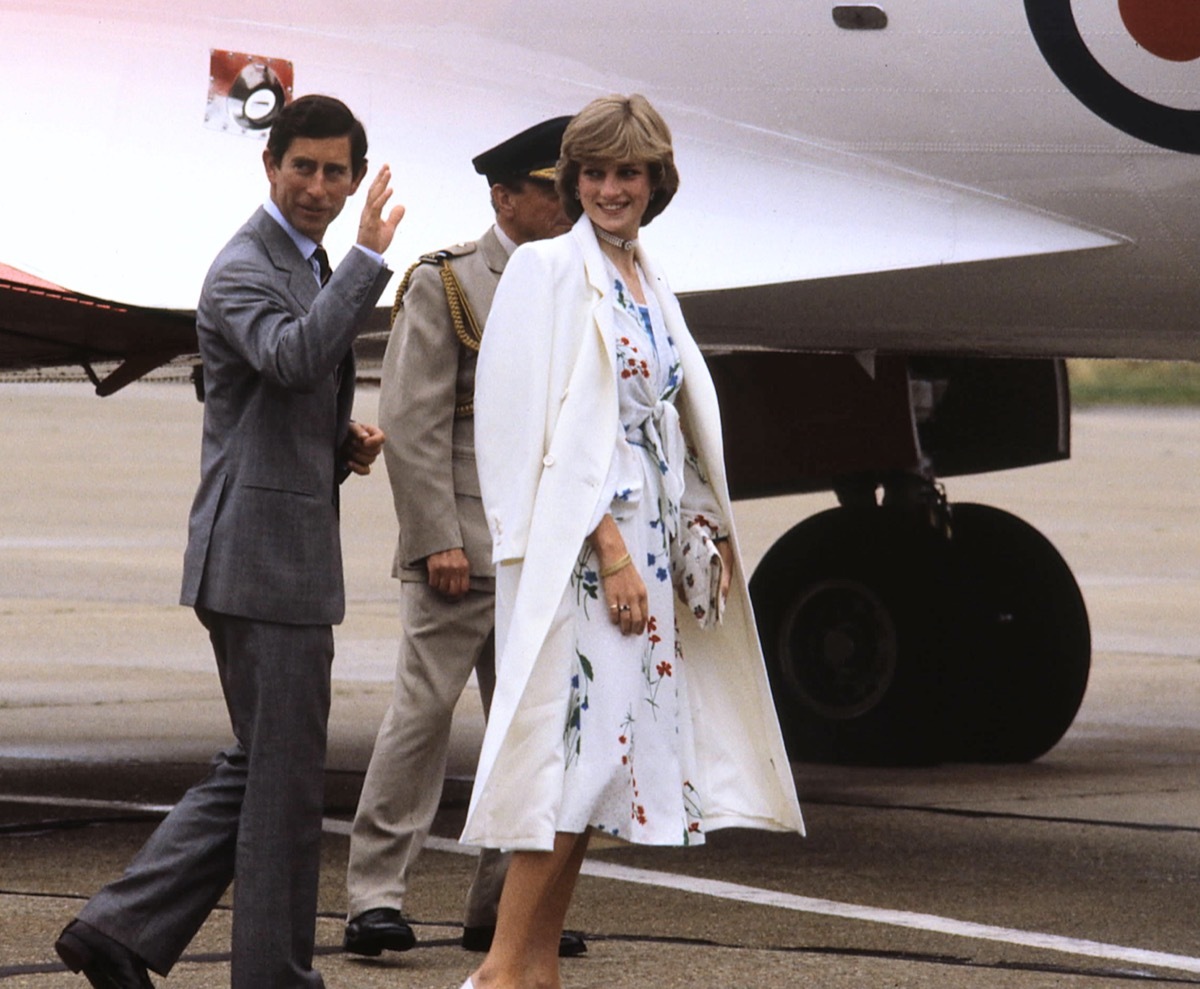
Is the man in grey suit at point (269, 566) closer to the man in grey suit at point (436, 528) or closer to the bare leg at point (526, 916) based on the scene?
the bare leg at point (526, 916)

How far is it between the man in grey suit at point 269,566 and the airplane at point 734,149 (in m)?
1.97

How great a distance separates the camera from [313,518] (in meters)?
4.63

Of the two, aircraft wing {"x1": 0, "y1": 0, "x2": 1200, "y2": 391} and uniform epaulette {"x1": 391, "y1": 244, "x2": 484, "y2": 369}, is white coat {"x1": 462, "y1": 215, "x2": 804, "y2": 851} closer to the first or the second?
uniform epaulette {"x1": 391, "y1": 244, "x2": 484, "y2": 369}

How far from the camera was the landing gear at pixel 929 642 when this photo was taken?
9.14m

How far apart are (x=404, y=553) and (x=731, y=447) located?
369 cm

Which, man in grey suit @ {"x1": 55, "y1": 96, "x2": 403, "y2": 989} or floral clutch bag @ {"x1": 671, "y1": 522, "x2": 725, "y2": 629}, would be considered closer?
man in grey suit @ {"x1": 55, "y1": 96, "x2": 403, "y2": 989}

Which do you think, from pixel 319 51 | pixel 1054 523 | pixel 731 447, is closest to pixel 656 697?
pixel 319 51

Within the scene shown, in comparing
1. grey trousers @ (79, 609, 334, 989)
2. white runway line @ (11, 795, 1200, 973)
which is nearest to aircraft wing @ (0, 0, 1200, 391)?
white runway line @ (11, 795, 1200, 973)

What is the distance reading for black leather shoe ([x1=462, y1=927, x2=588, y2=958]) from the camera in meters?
5.57

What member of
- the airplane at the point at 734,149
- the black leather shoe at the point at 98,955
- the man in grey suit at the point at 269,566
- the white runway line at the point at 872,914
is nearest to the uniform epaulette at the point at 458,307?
the man in grey suit at the point at 269,566

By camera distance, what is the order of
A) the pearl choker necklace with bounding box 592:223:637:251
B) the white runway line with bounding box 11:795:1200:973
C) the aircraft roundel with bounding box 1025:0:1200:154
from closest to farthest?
1. the pearl choker necklace with bounding box 592:223:637:251
2. the white runway line with bounding box 11:795:1200:973
3. the aircraft roundel with bounding box 1025:0:1200:154

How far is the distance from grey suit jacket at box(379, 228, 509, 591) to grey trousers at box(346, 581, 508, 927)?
0.09 meters

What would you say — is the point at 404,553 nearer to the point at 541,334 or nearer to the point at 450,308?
the point at 450,308

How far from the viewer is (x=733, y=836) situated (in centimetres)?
745
